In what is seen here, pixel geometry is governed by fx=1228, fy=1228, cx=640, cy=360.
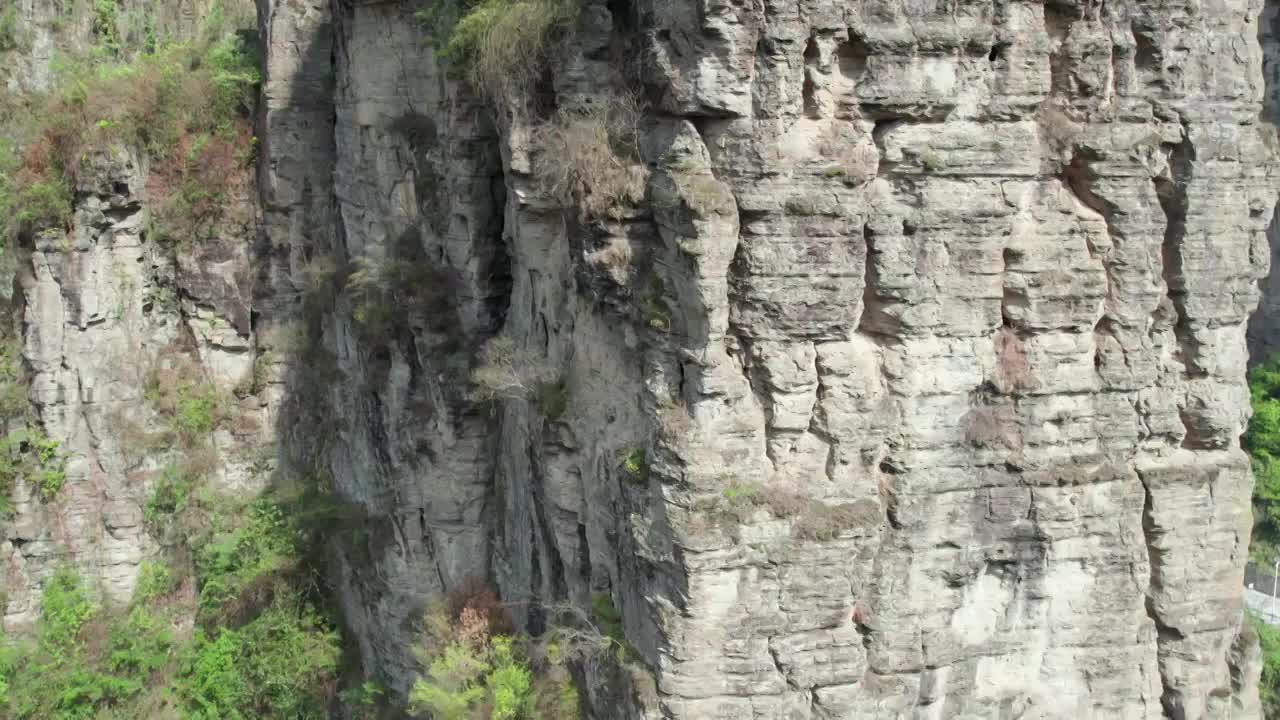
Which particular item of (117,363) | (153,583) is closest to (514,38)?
(117,363)

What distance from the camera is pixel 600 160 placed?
Result: 1062cm

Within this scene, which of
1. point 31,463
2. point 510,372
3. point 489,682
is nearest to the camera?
point 489,682

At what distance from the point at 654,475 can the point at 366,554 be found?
8694mm

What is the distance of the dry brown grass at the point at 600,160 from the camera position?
34.1ft

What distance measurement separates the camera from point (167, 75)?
2092cm

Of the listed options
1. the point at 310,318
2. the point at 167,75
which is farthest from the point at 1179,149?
the point at 167,75

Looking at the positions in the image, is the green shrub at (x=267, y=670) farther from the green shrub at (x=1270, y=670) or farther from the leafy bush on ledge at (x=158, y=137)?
the green shrub at (x=1270, y=670)

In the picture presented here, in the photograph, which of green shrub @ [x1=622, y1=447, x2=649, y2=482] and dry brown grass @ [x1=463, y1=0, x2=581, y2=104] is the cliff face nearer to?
green shrub @ [x1=622, y1=447, x2=649, y2=482]

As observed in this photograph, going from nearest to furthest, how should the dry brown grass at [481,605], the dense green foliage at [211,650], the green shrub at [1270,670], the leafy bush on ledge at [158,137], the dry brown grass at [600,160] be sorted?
the dry brown grass at [600,160]
the dry brown grass at [481,605]
the dense green foliage at [211,650]
the green shrub at [1270,670]
the leafy bush on ledge at [158,137]

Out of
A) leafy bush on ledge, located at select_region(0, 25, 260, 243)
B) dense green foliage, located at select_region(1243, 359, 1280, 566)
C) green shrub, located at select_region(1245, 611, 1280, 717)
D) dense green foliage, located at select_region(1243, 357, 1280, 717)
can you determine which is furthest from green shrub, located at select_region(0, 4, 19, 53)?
dense green foliage, located at select_region(1243, 357, 1280, 717)

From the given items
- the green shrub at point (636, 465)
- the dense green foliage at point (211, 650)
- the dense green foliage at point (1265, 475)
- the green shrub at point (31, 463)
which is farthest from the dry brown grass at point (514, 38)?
the dense green foliage at point (1265, 475)

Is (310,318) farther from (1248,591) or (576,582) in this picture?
(1248,591)

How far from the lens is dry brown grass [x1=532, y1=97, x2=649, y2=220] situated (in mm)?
10398

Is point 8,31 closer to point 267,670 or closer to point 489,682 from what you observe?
point 267,670
